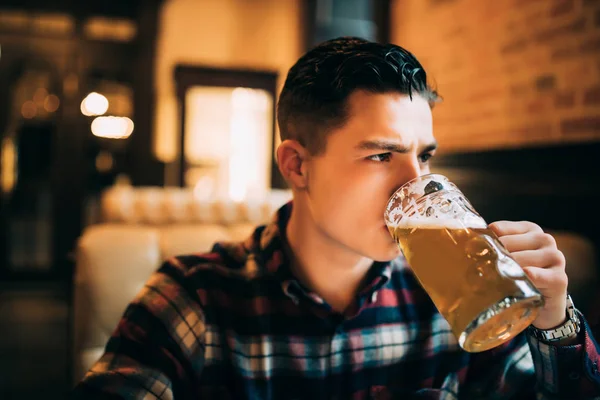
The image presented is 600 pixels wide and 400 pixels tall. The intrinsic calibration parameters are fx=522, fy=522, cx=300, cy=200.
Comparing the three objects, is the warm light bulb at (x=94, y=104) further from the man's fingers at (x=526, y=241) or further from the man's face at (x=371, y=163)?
the man's fingers at (x=526, y=241)

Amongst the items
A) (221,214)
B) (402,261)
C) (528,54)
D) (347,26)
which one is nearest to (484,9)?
(528,54)

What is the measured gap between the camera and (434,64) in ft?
9.86

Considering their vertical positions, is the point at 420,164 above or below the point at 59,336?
above

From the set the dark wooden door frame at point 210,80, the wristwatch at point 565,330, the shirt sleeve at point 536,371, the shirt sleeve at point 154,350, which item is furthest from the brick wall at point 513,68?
the dark wooden door frame at point 210,80

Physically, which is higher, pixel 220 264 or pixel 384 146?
pixel 384 146

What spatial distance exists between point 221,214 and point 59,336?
2.70m

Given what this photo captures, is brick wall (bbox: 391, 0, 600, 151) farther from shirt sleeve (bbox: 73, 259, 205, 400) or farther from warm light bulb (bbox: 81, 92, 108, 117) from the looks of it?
warm light bulb (bbox: 81, 92, 108, 117)

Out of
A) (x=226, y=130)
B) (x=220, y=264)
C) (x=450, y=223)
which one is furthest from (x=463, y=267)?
(x=226, y=130)

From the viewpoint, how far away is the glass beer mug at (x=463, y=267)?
65 cm

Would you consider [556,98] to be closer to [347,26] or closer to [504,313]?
[504,313]

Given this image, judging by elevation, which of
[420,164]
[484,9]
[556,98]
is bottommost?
[420,164]

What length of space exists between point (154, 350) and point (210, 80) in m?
5.33

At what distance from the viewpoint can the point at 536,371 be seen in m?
0.96

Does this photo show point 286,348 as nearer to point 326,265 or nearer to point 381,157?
point 326,265
